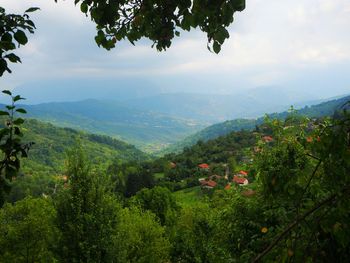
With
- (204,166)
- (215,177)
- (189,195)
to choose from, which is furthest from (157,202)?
(204,166)

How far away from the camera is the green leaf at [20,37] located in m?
3.78

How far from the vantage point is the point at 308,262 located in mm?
2961

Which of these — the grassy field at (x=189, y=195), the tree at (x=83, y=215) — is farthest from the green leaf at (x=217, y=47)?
the grassy field at (x=189, y=195)

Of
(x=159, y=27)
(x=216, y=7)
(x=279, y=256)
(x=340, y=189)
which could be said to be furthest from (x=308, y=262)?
(x=159, y=27)

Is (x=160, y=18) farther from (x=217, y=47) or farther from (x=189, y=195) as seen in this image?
(x=189, y=195)

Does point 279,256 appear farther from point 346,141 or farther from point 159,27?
point 159,27

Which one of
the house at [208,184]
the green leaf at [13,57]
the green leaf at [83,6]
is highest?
the green leaf at [83,6]

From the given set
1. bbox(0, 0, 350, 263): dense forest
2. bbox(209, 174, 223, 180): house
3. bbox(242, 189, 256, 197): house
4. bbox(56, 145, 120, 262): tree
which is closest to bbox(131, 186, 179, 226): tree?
bbox(0, 0, 350, 263): dense forest

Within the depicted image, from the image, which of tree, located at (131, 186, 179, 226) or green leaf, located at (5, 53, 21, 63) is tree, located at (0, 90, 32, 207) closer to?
green leaf, located at (5, 53, 21, 63)

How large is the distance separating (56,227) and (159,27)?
14928 millimetres

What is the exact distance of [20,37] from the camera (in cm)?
379

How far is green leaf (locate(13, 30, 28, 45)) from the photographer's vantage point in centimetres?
378

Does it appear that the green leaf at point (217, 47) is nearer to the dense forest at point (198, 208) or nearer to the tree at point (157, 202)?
the dense forest at point (198, 208)

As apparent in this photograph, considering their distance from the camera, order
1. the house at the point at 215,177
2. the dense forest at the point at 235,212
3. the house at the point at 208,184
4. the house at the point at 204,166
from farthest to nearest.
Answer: the house at the point at 204,166 < the house at the point at 215,177 < the house at the point at 208,184 < the dense forest at the point at 235,212
